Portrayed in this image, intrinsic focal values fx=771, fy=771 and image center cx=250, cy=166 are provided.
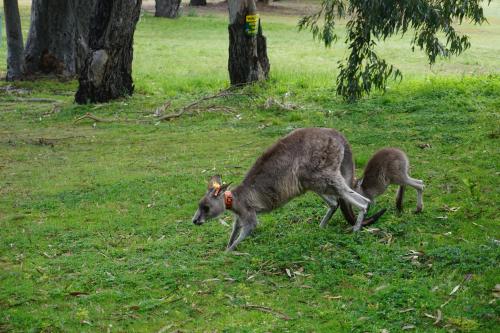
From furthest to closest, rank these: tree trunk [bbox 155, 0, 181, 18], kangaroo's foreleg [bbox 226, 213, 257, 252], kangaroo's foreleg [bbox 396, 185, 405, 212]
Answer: tree trunk [bbox 155, 0, 181, 18], kangaroo's foreleg [bbox 396, 185, 405, 212], kangaroo's foreleg [bbox 226, 213, 257, 252]

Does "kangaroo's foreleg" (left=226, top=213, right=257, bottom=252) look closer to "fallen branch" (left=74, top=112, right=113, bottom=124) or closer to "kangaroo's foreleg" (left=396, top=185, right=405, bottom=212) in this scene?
"kangaroo's foreleg" (left=396, top=185, right=405, bottom=212)

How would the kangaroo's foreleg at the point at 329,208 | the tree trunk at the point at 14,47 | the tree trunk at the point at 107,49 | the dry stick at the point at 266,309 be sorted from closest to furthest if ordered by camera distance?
1. the dry stick at the point at 266,309
2. the kangaroo's foreleg at the point at 329,208
3. the tree trunk at the point at 107,49
4. the tree trunk at the point at 14,47

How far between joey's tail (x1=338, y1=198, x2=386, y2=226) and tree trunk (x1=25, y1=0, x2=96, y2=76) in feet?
40.8

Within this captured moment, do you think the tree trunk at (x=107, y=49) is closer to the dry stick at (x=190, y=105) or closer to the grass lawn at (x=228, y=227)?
the grass lawn at (x=228, y=227)

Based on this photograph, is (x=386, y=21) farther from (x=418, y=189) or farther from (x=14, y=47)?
(x=14, y=47)

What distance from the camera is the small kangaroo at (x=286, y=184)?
7949 millimetres

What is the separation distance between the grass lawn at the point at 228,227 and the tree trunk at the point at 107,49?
1.75 ft

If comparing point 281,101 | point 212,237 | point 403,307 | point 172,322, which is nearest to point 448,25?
point 281,101

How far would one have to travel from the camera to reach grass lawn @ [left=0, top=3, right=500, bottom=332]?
6453 millimetres

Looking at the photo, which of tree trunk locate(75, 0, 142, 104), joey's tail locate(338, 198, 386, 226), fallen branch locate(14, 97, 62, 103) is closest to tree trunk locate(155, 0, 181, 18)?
fallen branch locate(14, 97, 62, 103)

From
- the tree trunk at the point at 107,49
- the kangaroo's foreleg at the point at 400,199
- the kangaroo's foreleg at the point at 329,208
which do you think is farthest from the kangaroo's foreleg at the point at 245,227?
the tree trunk at the point at 107,49

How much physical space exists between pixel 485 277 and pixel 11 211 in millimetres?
5909

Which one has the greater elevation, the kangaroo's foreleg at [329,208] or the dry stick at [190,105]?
the kangaroo's foreleg at [329,208]

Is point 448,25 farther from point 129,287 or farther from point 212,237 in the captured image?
point 129,287
